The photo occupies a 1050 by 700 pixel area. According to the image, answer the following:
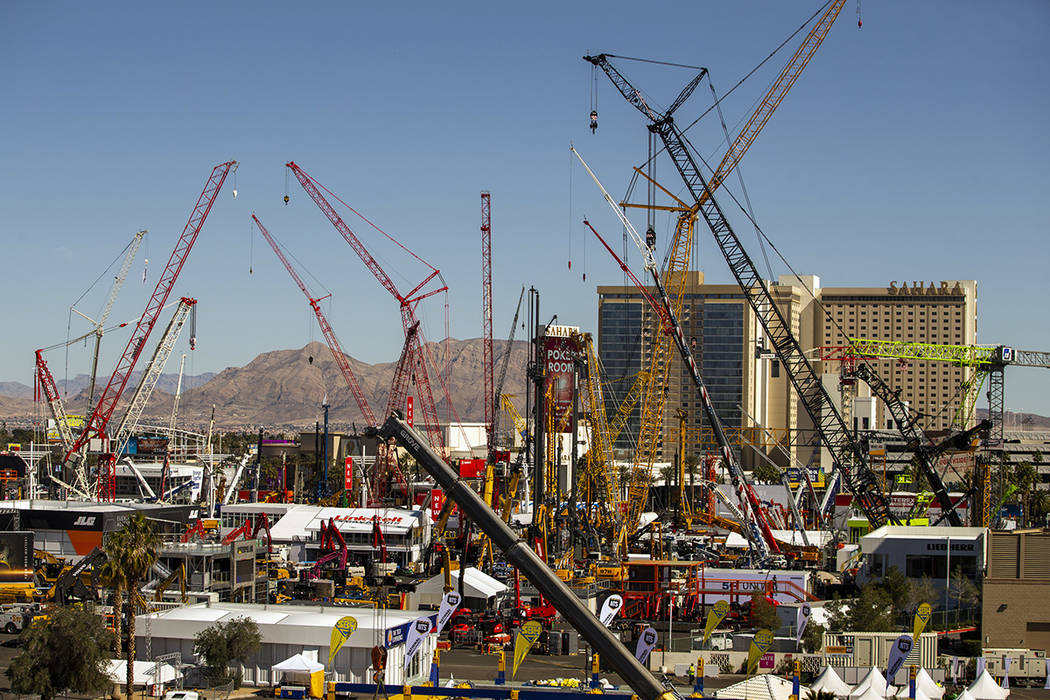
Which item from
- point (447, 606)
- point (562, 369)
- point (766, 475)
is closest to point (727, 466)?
point (562, 369)

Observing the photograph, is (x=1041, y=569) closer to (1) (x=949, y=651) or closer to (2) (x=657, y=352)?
(1) (x=949, y=651)

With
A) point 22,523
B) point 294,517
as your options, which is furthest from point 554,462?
point 22,523

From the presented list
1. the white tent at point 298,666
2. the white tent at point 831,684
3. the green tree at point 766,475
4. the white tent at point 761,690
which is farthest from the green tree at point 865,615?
the green tree at point 766,475

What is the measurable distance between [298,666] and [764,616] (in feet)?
74.9

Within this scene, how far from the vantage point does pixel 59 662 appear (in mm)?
43344

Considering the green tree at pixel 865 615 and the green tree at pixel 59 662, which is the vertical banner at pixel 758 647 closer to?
the green tree at pixel 865 615

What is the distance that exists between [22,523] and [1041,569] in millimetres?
61876

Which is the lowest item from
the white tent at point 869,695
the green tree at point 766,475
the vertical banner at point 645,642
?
the green tree at point 766,475

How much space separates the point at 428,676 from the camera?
49.2m

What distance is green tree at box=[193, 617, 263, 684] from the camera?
4691 centimetres

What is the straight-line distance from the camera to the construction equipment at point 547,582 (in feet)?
94.1

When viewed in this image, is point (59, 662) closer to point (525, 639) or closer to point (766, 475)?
point (525, 639)

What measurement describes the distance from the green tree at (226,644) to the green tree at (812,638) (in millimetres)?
22858

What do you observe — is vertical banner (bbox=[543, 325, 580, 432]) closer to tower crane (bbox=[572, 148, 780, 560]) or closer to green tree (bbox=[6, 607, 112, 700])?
tower crane (bbox=[572, 148, 780, 560])
